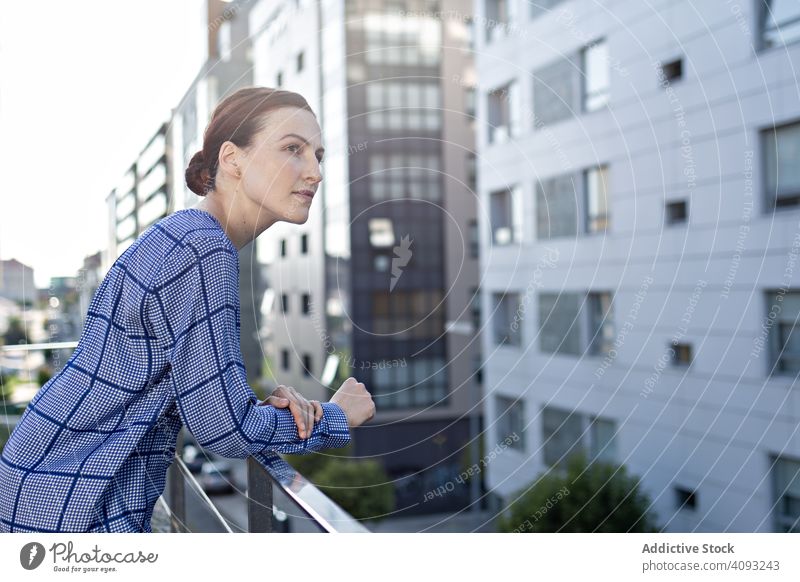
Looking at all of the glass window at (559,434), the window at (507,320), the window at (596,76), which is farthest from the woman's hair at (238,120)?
the window at (507,320)

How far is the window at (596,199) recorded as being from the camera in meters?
4.07

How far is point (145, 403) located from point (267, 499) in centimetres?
23

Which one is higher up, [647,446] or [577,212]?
[577,212]

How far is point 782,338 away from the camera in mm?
3109

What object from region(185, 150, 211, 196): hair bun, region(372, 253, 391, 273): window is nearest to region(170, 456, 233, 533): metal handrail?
region(185, 150, 211, 196): hair bun

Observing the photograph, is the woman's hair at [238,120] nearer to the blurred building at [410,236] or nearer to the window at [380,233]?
the blurred building at [410,236]

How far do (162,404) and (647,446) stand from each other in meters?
3.85

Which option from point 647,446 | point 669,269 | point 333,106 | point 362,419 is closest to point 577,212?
point 669,269

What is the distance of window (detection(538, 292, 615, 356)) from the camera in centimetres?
423

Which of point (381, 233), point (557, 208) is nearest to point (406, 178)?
point (381, 233)

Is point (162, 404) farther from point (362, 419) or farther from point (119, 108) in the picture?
point (119, 108)

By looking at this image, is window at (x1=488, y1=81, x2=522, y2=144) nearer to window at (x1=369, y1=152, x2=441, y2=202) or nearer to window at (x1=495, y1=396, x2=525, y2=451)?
window at (x1=495, y1=396, x2=525, y2=451)

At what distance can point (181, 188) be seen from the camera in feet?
4.35

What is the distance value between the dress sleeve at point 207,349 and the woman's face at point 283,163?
0.82 feet
